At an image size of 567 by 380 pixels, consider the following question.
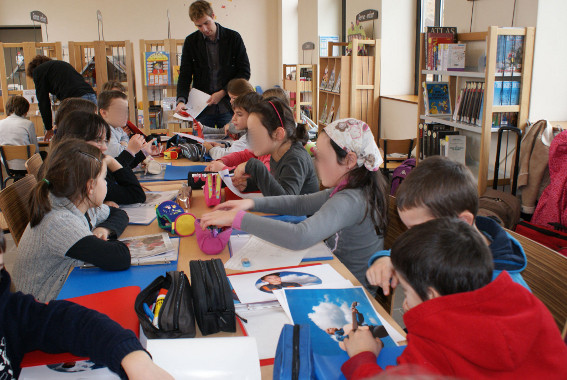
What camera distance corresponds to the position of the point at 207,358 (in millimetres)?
900

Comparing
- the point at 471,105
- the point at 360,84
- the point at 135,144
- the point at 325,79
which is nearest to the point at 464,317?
the point at 135,144

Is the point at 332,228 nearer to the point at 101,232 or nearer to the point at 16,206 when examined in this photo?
the point at 101,232

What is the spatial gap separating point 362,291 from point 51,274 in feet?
3.25

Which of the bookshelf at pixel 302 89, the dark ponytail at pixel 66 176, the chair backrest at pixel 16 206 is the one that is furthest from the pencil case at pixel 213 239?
the bookshelf at pixel 302 89

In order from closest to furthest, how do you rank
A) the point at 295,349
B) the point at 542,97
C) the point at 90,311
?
1. the point at 295,349
2. the point at 90,311
3. the point at 542,97

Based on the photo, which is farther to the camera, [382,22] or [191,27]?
[191,27]

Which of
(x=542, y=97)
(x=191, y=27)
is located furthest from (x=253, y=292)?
(x=191, y=27)

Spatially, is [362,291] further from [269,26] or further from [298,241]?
[269,26]

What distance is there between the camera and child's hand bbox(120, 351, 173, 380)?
884 mm

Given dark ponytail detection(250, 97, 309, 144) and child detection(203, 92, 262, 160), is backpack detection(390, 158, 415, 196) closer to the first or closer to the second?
child detection(203, 92, 262, 160)

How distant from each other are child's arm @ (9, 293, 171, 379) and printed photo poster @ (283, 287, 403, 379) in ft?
1.19

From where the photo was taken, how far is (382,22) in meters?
5.70

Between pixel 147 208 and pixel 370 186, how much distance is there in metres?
1.01

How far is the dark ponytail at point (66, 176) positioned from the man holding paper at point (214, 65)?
7.72ft
